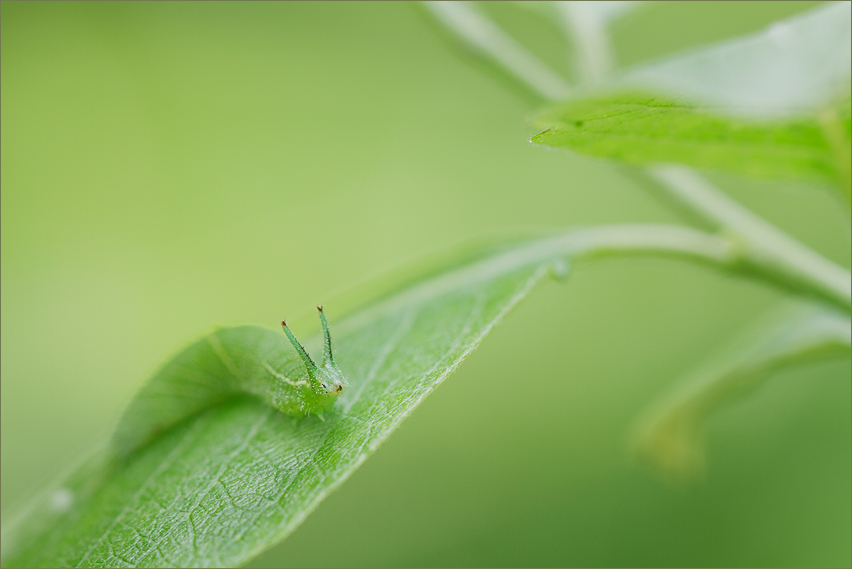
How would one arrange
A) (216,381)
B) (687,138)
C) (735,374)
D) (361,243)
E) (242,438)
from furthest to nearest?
(361,243) → (735,374) → (216,381) → (242,438) → (687,138)

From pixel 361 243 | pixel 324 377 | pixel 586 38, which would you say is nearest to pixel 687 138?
pixel 324 377

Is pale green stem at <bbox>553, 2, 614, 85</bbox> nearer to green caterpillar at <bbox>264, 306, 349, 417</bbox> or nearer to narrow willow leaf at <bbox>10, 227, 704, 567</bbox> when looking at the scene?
narrow willow leaf at <bbox>10, 227, 704, 567</bbox>

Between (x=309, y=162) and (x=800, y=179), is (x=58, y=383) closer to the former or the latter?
(x=309, y=162)

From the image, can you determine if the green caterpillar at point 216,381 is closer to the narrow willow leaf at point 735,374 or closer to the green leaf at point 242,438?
the green leaf at point 242,438

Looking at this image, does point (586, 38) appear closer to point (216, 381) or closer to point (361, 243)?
point (216, 381)

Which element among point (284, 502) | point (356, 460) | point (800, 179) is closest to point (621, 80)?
point (800, 179)

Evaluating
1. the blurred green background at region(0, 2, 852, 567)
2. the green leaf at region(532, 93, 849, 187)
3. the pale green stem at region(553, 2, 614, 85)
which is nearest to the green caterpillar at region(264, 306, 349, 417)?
the green leaf at region(532, 93, 849, 187)

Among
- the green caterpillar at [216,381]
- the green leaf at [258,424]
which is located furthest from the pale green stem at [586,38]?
the green caterpillar at [216,381]
